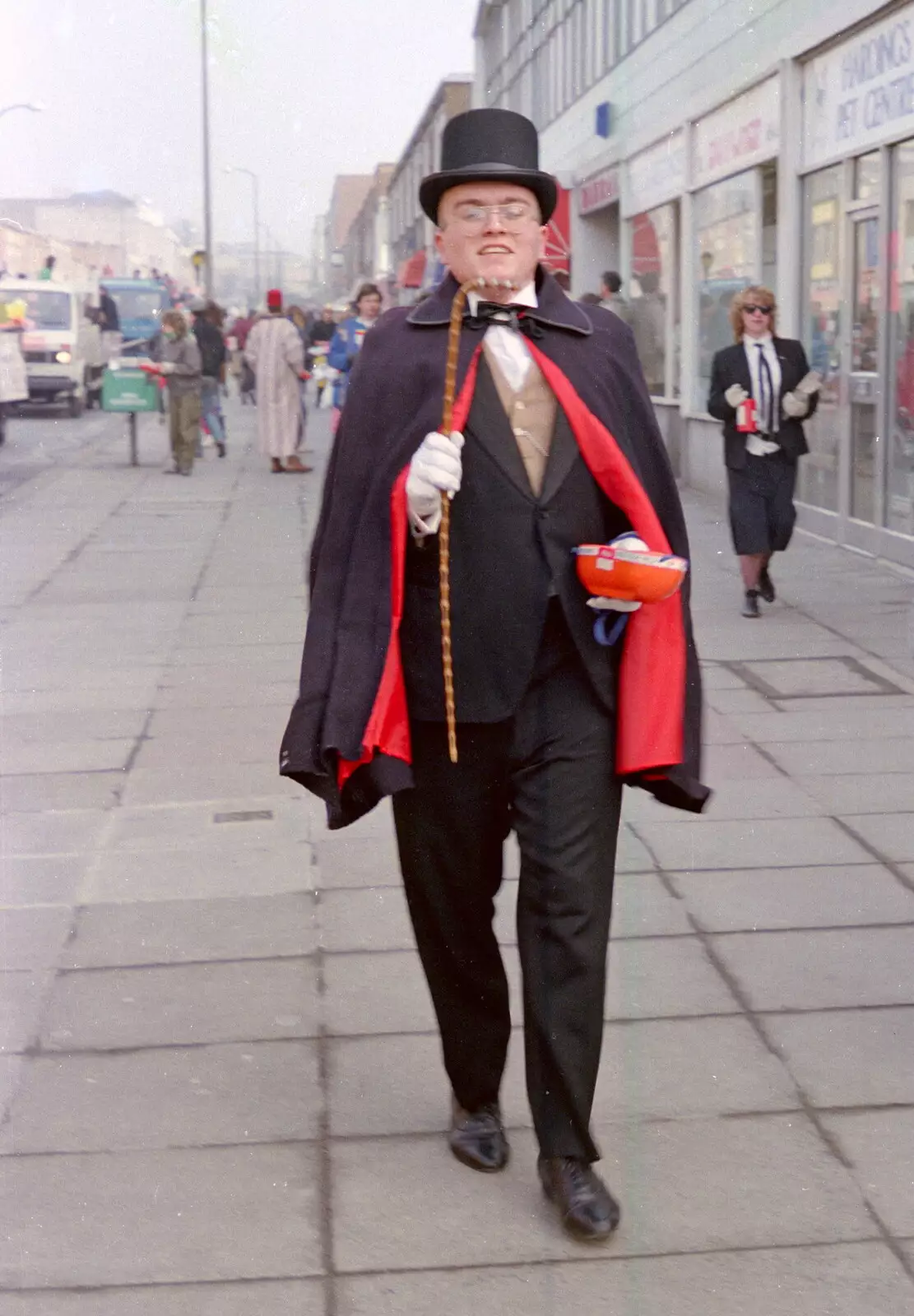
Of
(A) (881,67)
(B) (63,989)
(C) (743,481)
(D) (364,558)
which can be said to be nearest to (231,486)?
(A) (881,67)

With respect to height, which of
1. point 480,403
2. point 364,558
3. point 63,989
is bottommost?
point 63,989

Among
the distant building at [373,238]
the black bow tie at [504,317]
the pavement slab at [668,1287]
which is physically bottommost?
the pavement slab at [668,1287]

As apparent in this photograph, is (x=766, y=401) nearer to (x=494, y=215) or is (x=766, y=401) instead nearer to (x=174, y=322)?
(x=494, y=215)

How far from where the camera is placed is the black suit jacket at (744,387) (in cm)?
983

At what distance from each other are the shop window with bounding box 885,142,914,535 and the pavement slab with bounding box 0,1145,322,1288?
890 centimetres

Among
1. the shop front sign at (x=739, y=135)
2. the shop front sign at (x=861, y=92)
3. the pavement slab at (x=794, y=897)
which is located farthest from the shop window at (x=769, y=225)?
the pavement slab at (x=794, y=897)

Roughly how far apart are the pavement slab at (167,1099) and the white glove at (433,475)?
50.8 inches

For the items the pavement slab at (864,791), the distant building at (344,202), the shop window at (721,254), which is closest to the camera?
the pavement slab at (864,791)

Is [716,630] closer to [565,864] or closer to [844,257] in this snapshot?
[844,257]

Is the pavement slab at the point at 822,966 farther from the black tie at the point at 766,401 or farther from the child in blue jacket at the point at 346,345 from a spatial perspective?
the child in blue jacket at the point at 346,345

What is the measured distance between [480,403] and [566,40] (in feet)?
84.9

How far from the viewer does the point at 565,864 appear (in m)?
3.27

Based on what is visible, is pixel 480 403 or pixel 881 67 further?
pixel 881 67

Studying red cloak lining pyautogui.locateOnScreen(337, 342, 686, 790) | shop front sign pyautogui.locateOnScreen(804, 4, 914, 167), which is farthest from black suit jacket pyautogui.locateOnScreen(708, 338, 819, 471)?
red cloak lining pyautogui.locateOnScreen(337, 342, 686, 790)
